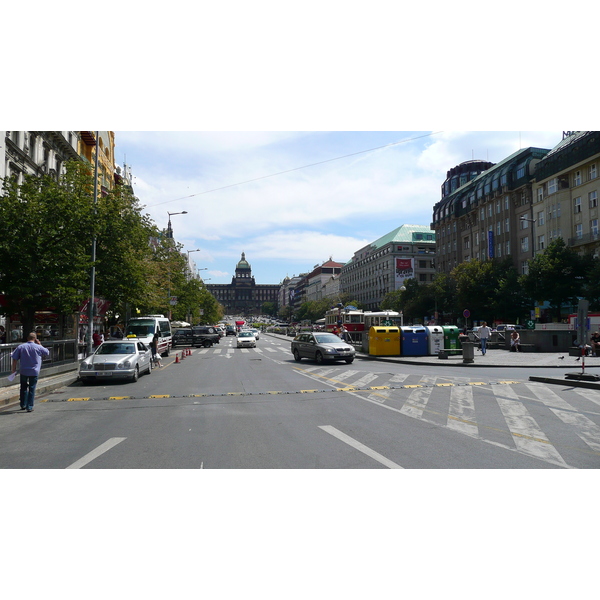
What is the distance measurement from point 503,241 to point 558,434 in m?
63.7

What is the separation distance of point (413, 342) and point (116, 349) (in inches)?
601

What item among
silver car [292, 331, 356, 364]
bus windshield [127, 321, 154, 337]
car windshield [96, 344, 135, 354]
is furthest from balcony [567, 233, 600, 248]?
car windshield [96, 344, 135, 354]

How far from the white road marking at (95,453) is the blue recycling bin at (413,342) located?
20.4m

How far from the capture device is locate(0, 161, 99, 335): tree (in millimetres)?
19797

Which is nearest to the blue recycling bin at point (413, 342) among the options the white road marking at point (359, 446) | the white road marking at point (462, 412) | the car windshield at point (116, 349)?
the white road marking at point (462, 412)

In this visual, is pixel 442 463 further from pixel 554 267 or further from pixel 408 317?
pixel 408 317

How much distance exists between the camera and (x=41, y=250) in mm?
20078

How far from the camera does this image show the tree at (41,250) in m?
19.8

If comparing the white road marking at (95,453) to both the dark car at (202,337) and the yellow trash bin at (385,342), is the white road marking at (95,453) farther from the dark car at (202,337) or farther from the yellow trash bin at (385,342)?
the dark car at (202,337)

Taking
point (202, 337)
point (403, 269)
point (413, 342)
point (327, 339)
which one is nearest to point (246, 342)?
point (202, 337)

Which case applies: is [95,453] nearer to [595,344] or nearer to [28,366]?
[28,366]

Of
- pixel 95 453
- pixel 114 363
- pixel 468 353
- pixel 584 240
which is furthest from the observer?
pixel 584 240

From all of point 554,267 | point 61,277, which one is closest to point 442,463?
point 61,277

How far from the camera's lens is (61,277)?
2000cm
